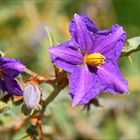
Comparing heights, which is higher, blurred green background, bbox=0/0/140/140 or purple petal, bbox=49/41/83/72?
purple petal, bbox=49/41/83/72

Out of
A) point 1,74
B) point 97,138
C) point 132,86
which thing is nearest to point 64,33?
point 132,86

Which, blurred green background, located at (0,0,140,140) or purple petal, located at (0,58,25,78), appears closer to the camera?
purple petal, located at (0,58,25,78)

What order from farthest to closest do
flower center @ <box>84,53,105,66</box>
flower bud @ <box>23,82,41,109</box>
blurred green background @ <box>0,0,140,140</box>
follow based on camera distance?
blurred green background @ <box>0,0,140,140</box> < flower center @ <box>84,53,105,66</box> < flower bud @ <box>23,82,41,109</box>

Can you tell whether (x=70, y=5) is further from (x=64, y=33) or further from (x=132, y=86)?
(x=132, y=86)

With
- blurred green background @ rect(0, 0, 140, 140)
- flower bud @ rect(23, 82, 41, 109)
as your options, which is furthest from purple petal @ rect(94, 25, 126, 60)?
blurred green background @ rect(0, 0, 140, 140)

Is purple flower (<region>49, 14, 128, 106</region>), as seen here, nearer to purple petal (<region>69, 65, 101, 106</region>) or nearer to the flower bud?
purple petal (<region>69, 65, 101, 106</region>)

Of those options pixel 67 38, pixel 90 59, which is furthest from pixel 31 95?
pixel 67 38

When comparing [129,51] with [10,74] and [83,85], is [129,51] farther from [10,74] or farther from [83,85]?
[10,74]
